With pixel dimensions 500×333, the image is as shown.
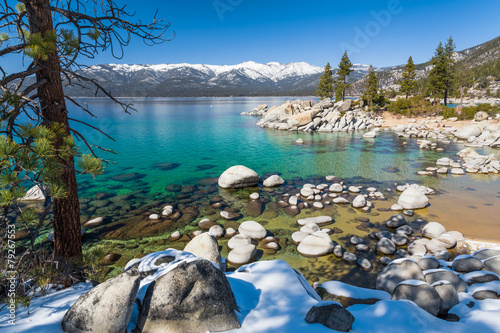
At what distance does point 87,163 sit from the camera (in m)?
4.10

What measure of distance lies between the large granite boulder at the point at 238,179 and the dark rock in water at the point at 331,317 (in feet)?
43.2

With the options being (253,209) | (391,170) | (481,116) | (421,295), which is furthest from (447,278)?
(481,116)

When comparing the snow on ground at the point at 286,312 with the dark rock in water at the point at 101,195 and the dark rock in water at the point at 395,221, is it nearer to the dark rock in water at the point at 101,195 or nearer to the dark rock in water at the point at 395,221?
the dark rock in water at the point at 395,221

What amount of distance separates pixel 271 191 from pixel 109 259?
34.1ft

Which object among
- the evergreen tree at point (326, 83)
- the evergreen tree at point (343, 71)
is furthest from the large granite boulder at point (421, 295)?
the evergreen tree at point (326, 83)

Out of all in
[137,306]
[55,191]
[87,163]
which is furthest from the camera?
[137,306]

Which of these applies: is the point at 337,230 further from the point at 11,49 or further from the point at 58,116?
the point at 11,49

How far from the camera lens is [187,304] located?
436cm

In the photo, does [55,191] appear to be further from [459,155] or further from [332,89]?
[332,89]

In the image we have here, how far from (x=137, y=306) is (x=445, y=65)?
71.6 m

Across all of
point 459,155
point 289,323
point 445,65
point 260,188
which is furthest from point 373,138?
point 289,323

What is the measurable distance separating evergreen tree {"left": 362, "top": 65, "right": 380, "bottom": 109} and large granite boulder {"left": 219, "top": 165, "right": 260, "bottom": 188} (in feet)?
163

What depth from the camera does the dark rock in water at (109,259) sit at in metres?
9.52

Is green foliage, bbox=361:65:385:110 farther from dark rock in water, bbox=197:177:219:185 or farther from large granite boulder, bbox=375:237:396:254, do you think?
large granite boulder, bbox=375:237:396:254
